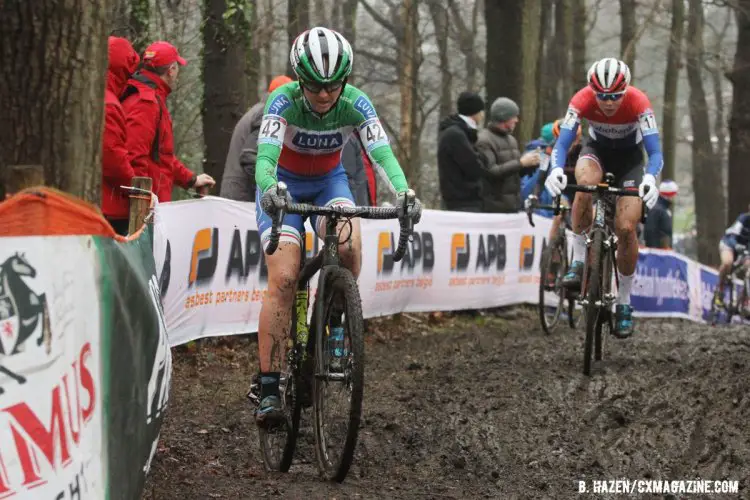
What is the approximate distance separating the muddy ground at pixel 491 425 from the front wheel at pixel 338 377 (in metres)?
0.18

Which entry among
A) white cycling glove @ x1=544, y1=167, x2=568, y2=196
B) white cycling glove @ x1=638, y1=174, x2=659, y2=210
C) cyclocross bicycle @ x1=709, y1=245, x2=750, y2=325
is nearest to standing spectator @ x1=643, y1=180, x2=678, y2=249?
cyclocross bicycle @ x1=709, y1=245, x2=750, y2=325

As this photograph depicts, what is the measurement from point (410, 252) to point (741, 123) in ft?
37.3

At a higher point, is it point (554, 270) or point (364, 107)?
point (364, 107)

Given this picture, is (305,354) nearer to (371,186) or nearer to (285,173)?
(285,173)

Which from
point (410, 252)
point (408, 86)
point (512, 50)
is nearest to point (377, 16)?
point (408, 86)

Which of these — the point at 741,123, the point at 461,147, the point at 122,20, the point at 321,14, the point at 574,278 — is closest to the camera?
the point at 574,278

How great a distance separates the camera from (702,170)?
34594 mm

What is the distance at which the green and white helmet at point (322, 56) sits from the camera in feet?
18.2

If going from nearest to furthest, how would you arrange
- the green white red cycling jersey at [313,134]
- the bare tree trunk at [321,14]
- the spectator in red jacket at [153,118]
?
the green white red cycling jersey at [313,134] → the spectator in red jacket at [153,118] → the bare tree trunk at [321,14]

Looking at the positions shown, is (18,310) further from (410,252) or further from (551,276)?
(551,276)

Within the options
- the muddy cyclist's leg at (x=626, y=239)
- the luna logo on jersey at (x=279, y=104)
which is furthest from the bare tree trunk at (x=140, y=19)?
the luna logo on jersey at (x=279, y=104)

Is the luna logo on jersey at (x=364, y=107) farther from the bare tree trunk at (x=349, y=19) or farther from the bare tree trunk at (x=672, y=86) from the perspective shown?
the bare tree trunk at (x=672, y=86)

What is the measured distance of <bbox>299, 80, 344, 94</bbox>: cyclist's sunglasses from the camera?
5.67 meters

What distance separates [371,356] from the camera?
33.4 ft
